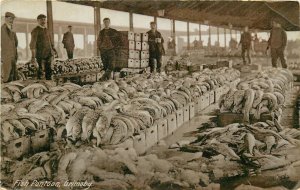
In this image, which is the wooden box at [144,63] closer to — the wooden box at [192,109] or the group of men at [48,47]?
the group of men at [48,47]

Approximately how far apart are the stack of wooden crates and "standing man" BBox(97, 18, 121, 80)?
62 mm

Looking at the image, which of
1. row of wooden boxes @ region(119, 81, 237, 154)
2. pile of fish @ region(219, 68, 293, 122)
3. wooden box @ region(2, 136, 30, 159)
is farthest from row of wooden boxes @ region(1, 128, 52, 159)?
pile of fish @ region(219, 68, 293, 122)

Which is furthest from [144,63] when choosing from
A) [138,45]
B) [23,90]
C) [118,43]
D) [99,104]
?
[23,90]

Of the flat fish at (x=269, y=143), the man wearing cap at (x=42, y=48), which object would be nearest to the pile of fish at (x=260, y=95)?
the flat fish at (x=269, y=143)

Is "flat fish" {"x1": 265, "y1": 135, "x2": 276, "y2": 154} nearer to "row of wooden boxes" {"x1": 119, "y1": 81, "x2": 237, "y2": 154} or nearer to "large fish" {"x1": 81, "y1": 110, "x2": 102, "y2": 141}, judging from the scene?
"row of wooden boxes" {"x1": 119, "y1": 81, "x2": 237, "y2": 154}

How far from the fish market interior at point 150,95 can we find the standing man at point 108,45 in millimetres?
12

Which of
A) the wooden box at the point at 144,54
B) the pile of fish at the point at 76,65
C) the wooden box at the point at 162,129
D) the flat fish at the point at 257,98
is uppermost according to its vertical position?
the wooden box at the point at 144,54

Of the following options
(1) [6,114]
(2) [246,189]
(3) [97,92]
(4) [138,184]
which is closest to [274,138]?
(2) [246,189]

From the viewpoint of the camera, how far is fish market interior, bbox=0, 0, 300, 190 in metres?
4.05

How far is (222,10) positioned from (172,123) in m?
1.36

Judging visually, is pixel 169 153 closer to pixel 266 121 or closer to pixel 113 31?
pixel 266 121

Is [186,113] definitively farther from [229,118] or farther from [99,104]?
[99,104]

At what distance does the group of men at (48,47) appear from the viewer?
4.36 meters

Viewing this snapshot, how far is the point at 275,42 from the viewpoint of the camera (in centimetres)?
412
